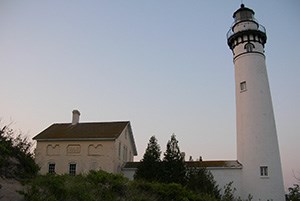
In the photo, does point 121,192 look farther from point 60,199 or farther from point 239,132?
point 239,132

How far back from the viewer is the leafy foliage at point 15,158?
11070 mm

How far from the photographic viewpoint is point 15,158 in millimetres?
12242

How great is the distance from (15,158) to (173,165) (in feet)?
45.5

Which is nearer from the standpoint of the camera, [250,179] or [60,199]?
[60,199]

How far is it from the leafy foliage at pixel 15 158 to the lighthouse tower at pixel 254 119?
57.2ft

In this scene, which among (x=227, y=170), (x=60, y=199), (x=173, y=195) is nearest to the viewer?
(x=60, y=199)

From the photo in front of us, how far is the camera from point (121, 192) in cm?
1256

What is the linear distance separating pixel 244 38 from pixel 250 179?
1183 centimetres

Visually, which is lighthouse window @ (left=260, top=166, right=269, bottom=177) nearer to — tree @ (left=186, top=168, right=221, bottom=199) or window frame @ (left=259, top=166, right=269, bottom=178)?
window frame @ (left=259, top=166, right=269, bottom=178)

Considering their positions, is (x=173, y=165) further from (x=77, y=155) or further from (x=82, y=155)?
(x=77, y=155)

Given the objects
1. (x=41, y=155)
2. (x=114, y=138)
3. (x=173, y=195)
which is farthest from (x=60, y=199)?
(x=41, y=155)

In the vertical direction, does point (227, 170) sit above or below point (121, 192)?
above

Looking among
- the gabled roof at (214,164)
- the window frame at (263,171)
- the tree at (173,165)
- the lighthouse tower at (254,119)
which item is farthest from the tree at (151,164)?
the window frame at (263,171)

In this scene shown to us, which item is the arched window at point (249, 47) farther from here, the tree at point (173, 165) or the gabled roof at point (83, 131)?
the gabled roof at point (83, 131)
